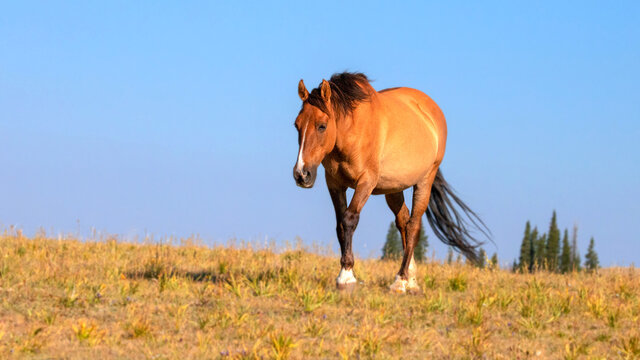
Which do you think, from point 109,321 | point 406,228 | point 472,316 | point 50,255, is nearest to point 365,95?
point 406,228

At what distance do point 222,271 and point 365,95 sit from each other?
409 cm

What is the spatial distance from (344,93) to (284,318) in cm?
346

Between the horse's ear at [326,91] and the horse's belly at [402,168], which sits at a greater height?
the horse's ear at [326,91]

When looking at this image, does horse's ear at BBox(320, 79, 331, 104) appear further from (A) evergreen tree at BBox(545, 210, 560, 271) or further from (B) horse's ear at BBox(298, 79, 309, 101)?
(A) evergreen tree at BBox(545, 210, 560, 271)

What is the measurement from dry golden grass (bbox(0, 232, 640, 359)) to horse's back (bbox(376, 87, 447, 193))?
70.1 inches

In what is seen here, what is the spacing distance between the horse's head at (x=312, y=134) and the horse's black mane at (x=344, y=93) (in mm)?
43

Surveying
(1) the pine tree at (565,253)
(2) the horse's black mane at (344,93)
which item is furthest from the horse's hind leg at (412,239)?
(1) the pine tree at (565,253)

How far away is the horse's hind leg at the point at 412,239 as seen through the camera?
1034 cm

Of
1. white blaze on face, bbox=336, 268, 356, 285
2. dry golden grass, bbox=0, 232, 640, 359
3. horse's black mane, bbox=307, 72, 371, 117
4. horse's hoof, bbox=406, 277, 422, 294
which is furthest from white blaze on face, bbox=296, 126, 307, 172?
horse's hoof, bbox=406, 277, 422, 294

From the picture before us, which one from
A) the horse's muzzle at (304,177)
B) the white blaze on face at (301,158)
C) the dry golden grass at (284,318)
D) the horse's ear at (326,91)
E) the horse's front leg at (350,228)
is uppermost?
the horse's ear at (326,91)

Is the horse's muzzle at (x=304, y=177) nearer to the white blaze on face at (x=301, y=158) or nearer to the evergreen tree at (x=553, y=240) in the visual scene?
the white blaze on face at (x=301, y=158)

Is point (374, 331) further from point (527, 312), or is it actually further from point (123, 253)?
point (123, 253)

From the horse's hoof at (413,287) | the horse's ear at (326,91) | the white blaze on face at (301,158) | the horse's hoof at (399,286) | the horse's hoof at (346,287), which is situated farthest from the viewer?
the horse's hoof at (413,287)

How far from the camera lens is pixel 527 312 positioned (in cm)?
849
